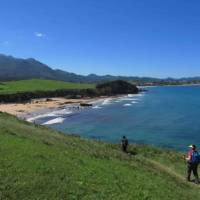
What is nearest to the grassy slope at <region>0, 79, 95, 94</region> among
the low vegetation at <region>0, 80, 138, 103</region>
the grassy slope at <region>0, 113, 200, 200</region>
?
the low vegetation at <region>0, 80, 138, 103</region>

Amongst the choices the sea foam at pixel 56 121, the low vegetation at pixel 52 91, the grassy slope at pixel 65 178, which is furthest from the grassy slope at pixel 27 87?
the grassy slope at pixel 65 178

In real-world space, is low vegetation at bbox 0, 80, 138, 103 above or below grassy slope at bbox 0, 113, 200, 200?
below

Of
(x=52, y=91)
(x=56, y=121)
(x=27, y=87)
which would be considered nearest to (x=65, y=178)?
(x=56, y=121)

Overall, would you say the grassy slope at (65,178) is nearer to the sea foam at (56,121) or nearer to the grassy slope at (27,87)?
the sea foam at (56,121)

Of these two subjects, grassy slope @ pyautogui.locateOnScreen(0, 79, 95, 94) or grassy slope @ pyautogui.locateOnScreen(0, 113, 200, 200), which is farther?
grassy slope @ pyautogui.locateOnScreen(0, 79, 95, 94)

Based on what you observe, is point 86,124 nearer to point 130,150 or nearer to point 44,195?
point 130,150

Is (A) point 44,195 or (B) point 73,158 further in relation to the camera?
(B) point 73,158

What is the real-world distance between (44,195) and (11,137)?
9.23 m

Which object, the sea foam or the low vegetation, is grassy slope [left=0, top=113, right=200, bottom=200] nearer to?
the sea foam

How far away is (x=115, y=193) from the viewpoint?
15398mm

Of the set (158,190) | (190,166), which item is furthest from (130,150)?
(158,190)

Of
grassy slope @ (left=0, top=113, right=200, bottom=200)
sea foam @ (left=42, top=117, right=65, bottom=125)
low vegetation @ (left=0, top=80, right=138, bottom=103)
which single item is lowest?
sea foam @ (left=42, top=117, right=65, bottom=125)

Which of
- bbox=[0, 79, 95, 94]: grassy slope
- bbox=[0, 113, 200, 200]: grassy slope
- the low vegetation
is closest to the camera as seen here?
bbox=[0, 113, 200, 200]: grassy slope

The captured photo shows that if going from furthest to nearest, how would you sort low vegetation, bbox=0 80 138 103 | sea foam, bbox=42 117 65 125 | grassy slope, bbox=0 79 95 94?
grassy slope, bbox=0 79 95 94 → low vegetation, bbox=0 80 138 103 → sea foam, bbox=42 117 65 125
